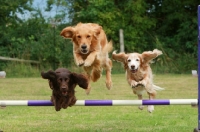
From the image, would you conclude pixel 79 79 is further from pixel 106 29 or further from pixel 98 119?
pixel 106 29

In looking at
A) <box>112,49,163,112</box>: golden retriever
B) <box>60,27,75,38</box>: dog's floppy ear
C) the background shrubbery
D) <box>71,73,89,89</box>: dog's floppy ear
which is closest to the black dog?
<box>71,73,89,89</box>: dog's floppy ear

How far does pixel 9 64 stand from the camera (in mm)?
20141

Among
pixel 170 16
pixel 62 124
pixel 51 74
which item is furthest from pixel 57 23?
pixel 51 74

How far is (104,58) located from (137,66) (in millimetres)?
947

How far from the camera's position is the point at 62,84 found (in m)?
5.83

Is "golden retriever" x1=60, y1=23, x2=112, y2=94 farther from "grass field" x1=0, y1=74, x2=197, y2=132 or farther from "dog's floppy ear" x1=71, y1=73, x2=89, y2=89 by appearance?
"dog's floppy ear" x1=71, y1=73, x2=89, y2=89

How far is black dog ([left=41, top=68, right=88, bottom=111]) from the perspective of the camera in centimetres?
585

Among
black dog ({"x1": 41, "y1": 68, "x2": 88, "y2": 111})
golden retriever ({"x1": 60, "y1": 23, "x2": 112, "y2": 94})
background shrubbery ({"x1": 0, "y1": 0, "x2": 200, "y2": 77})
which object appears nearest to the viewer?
black dog ({"x1": 41, "y1": 68, "x2": 88, "y2": 111})

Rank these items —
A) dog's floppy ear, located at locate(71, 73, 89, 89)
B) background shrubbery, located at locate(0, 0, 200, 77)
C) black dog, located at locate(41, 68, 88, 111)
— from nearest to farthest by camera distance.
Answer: black dog, located at locate(41, 68, 88, 111), dog's floppy ear, located at locate(71, 73, 89, 89), background shrubbery, located at locate(0, 0, 200, 77)

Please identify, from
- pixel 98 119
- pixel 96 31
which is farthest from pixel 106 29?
pixel 96 31

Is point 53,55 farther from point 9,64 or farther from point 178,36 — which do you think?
point 178,36

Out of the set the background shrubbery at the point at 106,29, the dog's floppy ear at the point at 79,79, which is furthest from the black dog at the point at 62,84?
the background shrubbery at the point at 106,29

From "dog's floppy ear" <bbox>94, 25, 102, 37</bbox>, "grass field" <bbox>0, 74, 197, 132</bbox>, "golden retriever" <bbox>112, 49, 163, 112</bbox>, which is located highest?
"dog's floppy ear" <bbox>94, 25, 102, 37</bbox>

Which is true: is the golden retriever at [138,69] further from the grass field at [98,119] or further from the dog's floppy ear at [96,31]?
the grass field at [98,119]
